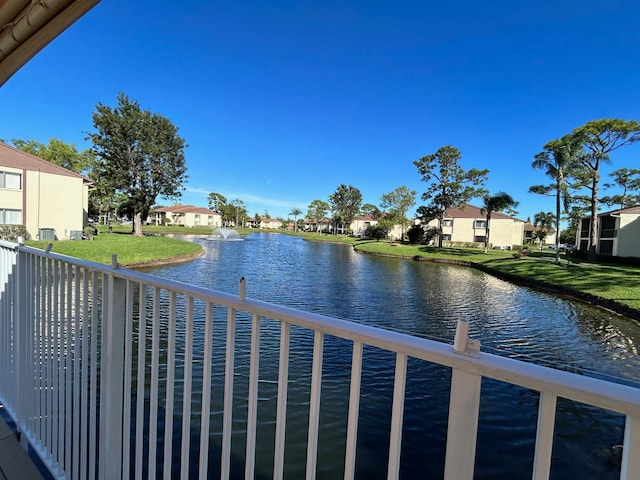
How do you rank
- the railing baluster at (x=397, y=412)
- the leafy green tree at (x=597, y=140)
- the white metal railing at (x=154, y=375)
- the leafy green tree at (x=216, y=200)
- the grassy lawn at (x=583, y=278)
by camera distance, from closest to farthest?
the white metal railing at (x=154, y=375)
the railing baluster at (x=397, y=412)
the grassy lawn at (x=583, y=278)
the leafy green tree at (x=597, y=140)
the leafy green tree at (x=216, y=200)

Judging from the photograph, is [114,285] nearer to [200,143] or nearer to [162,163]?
[162,163]

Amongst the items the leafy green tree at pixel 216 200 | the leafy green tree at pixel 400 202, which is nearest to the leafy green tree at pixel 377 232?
the leafy green tree at pixel 400 202

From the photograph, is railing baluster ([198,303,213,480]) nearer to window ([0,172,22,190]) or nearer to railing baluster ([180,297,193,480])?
railing baluster ([180,297,193,480])

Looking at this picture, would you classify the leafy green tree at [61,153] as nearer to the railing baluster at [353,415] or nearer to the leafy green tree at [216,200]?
the railing baluster at [353,415]

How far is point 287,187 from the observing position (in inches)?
2625

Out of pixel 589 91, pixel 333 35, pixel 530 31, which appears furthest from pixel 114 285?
pixel 589 91

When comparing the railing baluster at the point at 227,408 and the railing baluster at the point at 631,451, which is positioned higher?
the railing baluster at the point at 631,451

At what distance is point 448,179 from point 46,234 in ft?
105

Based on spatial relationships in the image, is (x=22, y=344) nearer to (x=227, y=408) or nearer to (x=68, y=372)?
(x=68, y=372)

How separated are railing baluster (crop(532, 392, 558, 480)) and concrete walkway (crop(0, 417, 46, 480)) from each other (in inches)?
93.0

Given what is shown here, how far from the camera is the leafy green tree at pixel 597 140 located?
21.1 meters

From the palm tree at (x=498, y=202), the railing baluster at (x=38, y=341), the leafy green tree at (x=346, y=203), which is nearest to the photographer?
the railing baluster at (x=38, y=341)

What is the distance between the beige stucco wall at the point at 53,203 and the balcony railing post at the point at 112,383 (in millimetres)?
23401

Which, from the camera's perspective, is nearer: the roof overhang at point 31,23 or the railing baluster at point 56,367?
the railing baluster at point 56,367
